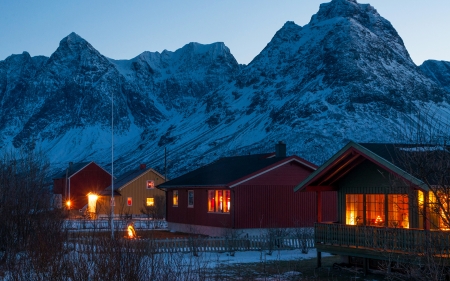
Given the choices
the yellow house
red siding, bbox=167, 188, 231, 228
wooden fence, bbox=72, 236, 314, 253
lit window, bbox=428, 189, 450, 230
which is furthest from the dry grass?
the yellow house

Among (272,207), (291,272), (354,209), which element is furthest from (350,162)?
(272,207)

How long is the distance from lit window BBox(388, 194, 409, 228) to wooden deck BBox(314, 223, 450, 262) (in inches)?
41.8

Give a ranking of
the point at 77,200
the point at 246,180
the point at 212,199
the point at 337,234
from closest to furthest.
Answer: the point at 337,234 → the point at 246,180 → the point at 212,199 → the point at 77,200

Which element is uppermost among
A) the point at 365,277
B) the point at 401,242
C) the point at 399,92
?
the point at 399,92

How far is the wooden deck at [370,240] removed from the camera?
17.6 m

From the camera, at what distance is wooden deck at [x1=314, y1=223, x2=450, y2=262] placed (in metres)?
17.6

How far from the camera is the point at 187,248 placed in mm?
27250

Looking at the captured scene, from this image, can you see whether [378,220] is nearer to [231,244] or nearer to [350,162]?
[350,162]

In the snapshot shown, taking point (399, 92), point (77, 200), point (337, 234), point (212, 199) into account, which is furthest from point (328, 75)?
point (337, 234)

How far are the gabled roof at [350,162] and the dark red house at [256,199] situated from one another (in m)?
10.5

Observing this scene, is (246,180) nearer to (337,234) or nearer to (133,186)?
(337,234)

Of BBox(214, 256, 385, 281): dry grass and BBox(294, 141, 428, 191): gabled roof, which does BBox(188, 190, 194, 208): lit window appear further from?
BBox(294, 141, 428, 191): gabled roof

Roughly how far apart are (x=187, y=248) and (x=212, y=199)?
9103 mm

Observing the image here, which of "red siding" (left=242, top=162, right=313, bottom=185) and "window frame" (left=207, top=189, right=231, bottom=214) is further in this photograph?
"window frame" (left=207, top=189, right=231, bottom=214)
